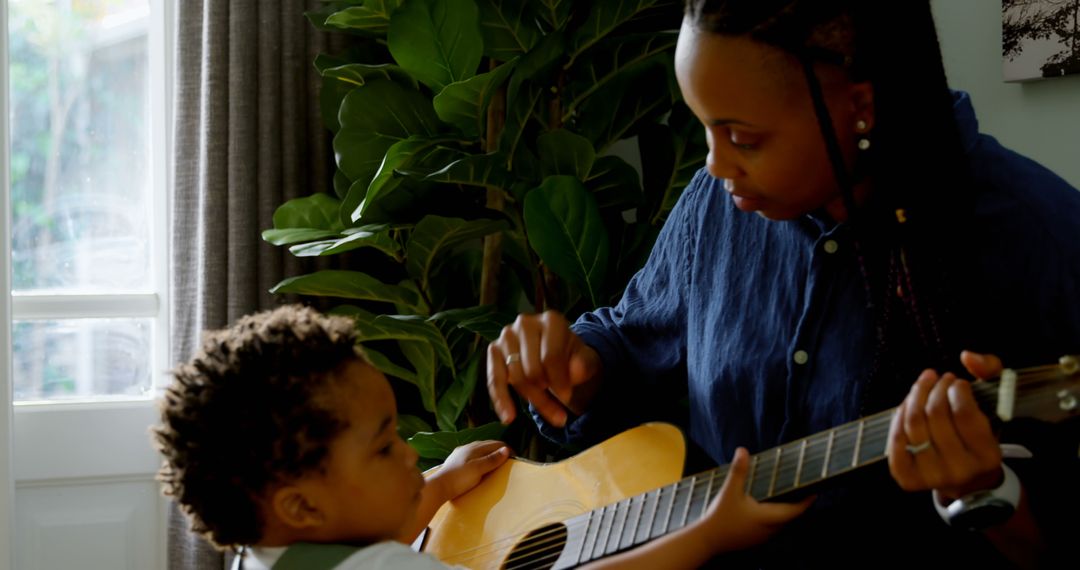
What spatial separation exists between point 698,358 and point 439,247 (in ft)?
2.90

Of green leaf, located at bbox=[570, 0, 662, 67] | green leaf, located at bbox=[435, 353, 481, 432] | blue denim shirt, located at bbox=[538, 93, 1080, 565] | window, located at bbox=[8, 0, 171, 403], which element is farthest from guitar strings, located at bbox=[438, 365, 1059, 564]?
window, located at bbox=[8, 0, 171, 403]

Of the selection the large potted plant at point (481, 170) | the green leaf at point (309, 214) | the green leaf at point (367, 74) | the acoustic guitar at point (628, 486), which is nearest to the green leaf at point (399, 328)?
the large potted plant at point (481, 170)

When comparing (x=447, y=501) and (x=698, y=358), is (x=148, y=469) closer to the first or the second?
(x=447, y=501)

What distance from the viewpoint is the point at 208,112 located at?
2.38m

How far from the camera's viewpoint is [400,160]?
1.99 metres

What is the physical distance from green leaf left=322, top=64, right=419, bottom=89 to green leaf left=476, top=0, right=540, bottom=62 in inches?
6.5

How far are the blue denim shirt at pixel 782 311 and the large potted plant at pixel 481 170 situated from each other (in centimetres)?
55

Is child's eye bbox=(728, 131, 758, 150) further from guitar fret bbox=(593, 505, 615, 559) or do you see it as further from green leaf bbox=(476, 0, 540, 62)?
green leaf bbox=(476, 0, 540, 62)

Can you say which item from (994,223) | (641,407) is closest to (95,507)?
(641,407)

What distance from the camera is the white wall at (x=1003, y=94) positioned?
1.74 m

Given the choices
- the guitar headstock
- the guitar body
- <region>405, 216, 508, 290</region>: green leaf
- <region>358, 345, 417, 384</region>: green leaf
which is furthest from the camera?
<region>358, 345, 417, 384</region>: green leaf

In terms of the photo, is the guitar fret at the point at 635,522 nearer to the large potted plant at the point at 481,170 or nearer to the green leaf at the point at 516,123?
the large potted plant at the point at 481,170

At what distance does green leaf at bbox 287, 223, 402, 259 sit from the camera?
196cm

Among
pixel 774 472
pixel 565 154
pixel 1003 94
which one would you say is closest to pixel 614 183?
pixel 565 154
